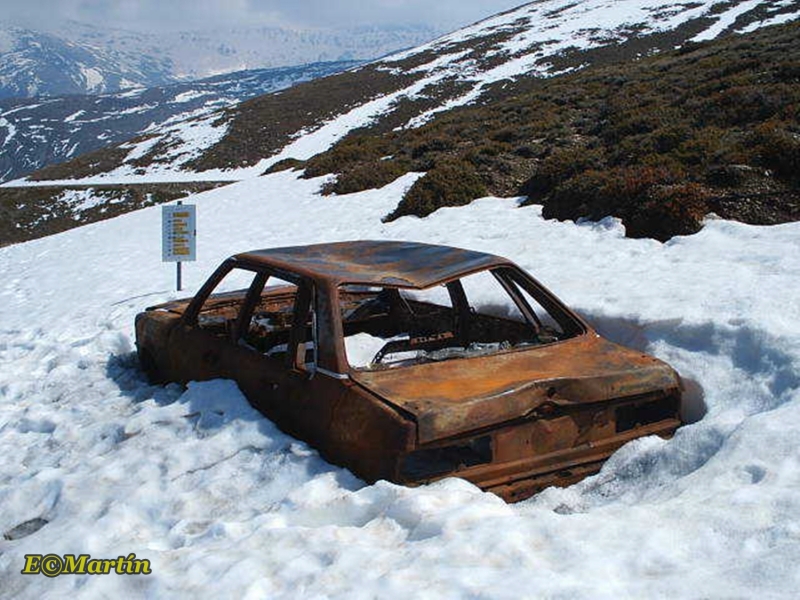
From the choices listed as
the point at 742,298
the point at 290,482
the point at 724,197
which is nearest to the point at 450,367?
the point at 290,482

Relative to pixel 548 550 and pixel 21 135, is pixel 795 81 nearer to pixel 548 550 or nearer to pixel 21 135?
pixel 548 550

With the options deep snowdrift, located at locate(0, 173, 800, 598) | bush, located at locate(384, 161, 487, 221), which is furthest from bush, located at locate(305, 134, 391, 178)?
deep snowdrift, located at locate(0, 173, 800, 598)

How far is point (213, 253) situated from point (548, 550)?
38.1ft

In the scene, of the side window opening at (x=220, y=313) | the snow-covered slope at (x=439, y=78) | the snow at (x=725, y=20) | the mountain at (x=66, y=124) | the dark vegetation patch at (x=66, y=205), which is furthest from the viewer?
the mountain at (x=66, y=124)

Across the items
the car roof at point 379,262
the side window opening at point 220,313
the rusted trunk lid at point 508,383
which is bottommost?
the side window opening at point 220,313

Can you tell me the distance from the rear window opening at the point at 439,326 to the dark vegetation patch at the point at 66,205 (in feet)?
94.4

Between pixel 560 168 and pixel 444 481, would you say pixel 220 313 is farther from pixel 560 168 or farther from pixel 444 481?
pixel 560 168

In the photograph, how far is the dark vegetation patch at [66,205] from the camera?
3188cm

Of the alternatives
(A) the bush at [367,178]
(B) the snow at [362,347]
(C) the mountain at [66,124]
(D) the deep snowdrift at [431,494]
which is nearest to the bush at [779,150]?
(D) the deep snowdrift at [431,494]

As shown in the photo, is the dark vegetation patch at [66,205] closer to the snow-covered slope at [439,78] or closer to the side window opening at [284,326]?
the snow-covered slope at [439,78]

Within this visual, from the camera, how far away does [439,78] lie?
52688mm

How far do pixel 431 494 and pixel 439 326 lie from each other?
2322mm

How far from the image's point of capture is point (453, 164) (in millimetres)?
15492

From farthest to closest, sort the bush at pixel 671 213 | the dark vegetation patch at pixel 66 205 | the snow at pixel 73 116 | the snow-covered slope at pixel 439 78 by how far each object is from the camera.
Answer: the snow at pixel 73 116 → the snow-covered slope at pixel 439 78 → the dark vegetation patch at pixel 66 205 → the bush at pixel 671 213
